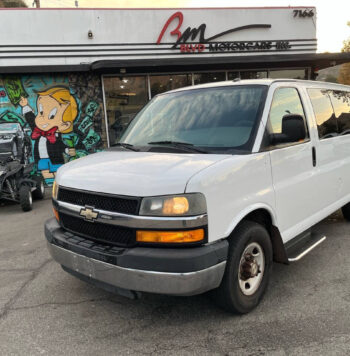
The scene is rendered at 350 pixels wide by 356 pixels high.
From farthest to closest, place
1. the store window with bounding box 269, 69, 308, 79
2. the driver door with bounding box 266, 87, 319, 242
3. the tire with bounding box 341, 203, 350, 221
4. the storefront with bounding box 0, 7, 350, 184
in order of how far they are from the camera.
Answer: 1. the store window with bounding box 269, 69, 308, 79
2. the storefront with bounding box 0, 7, 350, 184
3. the tire with bounding box 341, 203, 350, 221
4. the driver door with bounding box 266, 87, 319, 242

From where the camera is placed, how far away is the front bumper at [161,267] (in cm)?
249

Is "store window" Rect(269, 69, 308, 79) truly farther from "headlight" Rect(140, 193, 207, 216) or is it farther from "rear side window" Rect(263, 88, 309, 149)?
"headlight" Rect(140, 193, 207, 216)

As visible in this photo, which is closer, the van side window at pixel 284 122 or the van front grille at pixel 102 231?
the van front grille at pixel 102 231

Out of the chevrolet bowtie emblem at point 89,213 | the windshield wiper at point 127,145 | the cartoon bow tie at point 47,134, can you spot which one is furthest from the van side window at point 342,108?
the cartoon bow tie at point 47,134

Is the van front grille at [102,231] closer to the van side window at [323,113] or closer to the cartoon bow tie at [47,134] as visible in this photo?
the van side window at [323,113]

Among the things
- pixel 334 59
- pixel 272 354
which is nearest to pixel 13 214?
pixel 272 354

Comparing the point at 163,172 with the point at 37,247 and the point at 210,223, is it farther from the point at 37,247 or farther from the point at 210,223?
the point at 37,247

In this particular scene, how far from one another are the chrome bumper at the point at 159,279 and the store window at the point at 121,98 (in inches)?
368

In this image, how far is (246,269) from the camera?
3.02 metres

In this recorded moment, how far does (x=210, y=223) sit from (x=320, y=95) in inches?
106

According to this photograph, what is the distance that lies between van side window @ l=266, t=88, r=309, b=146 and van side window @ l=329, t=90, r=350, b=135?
4.17 feet

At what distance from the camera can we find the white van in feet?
8.33

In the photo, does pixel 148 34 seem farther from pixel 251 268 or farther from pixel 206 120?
pixel 251 268

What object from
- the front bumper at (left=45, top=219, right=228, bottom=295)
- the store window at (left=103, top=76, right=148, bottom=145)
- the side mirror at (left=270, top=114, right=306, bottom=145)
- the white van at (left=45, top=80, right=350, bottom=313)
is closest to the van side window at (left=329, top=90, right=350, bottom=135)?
the white van at (left=45, top=80, right=350, bottom=313)
